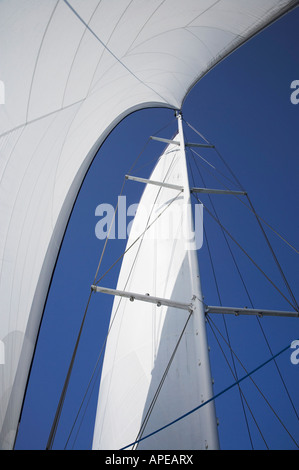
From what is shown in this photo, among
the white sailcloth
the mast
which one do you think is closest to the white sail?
the white sailcloth

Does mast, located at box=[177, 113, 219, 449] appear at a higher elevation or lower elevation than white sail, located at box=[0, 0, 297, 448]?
lower

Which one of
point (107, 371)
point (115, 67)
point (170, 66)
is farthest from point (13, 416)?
point (170, 66)

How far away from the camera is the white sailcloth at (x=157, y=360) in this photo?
271cm

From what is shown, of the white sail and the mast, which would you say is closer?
the white sail

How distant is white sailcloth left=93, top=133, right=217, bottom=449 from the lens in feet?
8.89

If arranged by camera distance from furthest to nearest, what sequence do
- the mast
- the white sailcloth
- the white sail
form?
the white sailcloth → the mast → the white sail

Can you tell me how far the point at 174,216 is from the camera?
5.17 meters

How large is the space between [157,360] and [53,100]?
286cm

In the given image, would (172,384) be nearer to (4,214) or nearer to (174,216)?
→ (4,214)

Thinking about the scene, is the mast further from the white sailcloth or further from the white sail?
the white sail

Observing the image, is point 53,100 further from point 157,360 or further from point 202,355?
point 157,360

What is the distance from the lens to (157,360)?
11.6 ft

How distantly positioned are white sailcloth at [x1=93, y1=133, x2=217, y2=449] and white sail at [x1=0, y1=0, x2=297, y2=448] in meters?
1.22

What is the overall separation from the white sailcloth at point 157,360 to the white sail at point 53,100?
4.00 ft
